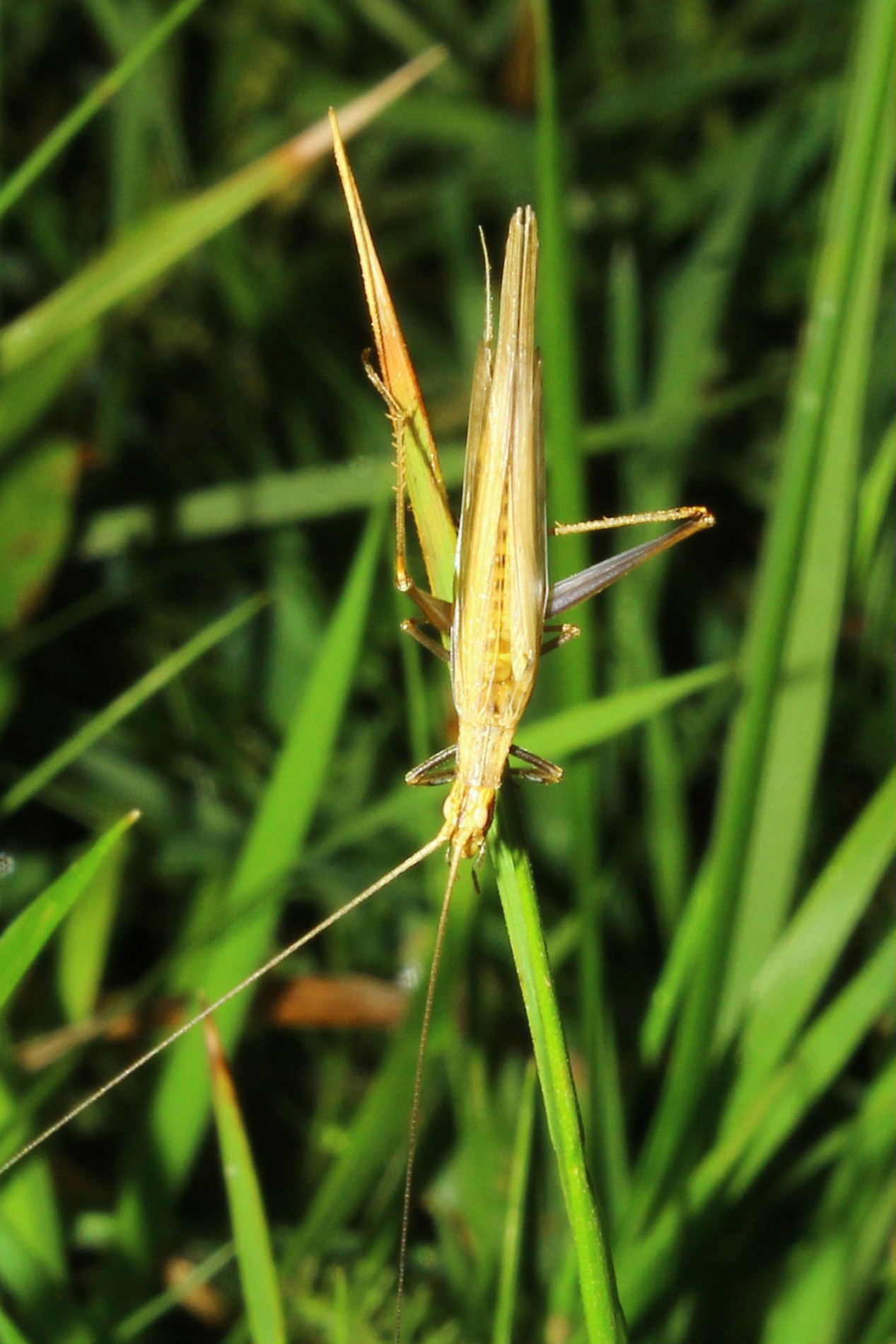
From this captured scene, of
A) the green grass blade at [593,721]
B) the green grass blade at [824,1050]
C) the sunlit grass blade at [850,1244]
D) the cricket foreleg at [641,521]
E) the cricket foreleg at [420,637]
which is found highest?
the cricket foreleg at [641,521]

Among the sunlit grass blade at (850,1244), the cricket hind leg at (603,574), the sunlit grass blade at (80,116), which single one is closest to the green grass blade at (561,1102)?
the cricket hind leg at (603,574)

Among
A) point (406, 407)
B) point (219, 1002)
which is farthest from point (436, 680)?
point (219, 1002)

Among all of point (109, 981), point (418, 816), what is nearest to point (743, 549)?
point (418, 816)

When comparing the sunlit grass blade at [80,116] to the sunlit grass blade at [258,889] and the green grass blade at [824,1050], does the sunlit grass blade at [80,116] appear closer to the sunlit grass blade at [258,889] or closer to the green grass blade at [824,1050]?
the sunlit grass blade at [258,889]

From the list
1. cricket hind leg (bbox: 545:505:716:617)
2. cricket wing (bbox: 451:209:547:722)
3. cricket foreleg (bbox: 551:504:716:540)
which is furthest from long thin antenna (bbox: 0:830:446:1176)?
cricket foreleg (bbox: 551:504:716:540)

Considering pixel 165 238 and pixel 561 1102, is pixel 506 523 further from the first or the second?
pixel 165 238

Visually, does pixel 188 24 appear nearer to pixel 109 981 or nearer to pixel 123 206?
pixel 123 206
